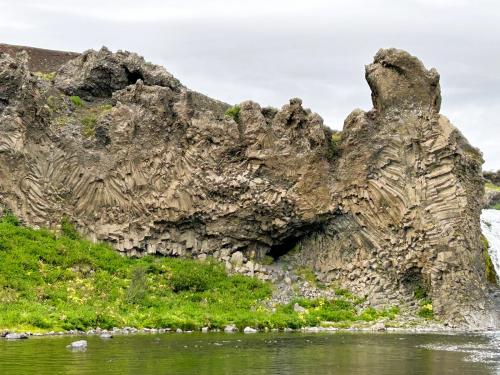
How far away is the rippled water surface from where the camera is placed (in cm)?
3011

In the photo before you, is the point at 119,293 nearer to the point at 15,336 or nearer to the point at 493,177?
the point at 15,336

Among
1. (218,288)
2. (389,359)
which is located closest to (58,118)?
(218,288)


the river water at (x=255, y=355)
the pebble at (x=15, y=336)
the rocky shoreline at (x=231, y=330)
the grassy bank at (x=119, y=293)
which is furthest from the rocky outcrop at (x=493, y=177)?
the pebble at (x=15, y=336)

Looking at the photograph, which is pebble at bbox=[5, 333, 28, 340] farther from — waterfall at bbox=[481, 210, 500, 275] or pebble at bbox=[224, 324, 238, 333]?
waterfall at bbox=[481, 210, 500, 275]

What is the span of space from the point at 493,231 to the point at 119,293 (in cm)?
3527

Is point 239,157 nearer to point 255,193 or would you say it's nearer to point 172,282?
point 255,193

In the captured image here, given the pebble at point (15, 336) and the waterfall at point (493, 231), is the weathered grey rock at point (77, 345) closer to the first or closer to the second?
the pebble at point (15, 336)

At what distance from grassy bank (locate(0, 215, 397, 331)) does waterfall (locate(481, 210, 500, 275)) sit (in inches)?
518

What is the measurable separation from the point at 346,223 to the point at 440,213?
7723 mm

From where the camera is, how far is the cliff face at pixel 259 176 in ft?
204

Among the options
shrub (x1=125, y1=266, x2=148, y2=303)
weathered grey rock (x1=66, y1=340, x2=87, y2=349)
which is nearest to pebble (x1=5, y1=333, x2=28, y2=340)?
weathered grey rock (x1=66, y1=340, x2=87, y2=349)

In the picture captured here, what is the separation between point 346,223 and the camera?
214 feet

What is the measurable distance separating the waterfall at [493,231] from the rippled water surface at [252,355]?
72.4 feet

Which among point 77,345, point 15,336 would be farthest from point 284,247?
point 77,345
